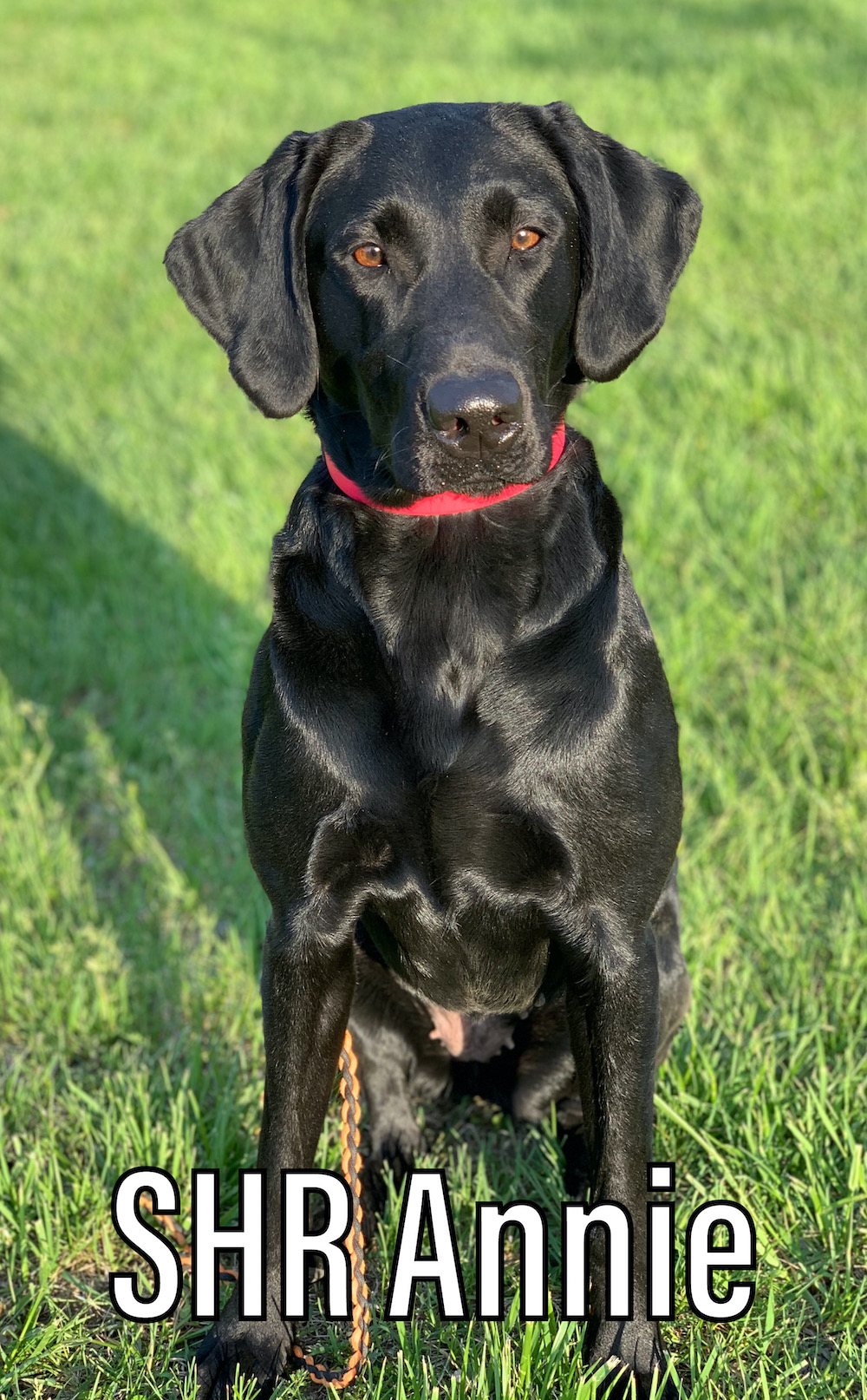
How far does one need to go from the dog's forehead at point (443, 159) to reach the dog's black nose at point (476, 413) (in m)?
0.33

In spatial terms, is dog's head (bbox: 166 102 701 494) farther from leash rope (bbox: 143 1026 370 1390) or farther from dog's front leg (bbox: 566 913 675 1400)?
leash rope (bbox: 143 1026 370 1390)

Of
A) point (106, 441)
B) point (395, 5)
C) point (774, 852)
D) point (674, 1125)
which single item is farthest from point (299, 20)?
point (674, 1125)

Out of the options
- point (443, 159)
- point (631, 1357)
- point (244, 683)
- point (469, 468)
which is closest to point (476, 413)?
point (469, 468)

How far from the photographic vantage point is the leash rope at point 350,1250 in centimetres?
236

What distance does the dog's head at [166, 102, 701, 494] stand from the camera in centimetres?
213

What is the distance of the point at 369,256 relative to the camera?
223 centimetres

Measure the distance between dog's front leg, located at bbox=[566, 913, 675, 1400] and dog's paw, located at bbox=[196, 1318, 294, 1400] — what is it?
Answer: 513 mm

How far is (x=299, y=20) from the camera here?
12.5 m

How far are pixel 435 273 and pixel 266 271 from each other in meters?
0.30

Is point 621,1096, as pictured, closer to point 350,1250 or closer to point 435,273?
point 350,1250

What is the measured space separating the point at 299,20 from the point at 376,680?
11818 millimetres

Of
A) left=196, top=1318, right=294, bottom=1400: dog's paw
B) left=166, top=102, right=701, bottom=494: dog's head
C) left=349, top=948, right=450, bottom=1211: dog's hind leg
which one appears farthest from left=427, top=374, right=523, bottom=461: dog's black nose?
left=196, top=1318, right=294, bottom=1400: dog's paw

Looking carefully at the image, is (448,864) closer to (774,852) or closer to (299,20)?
(774,852)

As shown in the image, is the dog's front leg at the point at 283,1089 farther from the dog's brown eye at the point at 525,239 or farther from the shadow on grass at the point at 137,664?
the dog's brown eye at the point at 525,239
